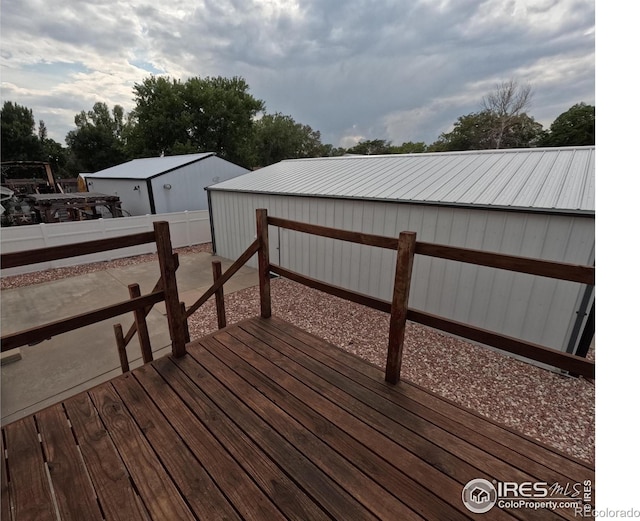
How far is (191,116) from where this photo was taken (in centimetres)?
2136

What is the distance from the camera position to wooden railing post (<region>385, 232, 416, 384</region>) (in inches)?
73.6

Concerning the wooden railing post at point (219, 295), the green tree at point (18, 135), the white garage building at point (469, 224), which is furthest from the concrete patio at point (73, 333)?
the green tree at point (18, 135)

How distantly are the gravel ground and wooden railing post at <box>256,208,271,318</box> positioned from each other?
168cm

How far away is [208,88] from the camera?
21625 mm

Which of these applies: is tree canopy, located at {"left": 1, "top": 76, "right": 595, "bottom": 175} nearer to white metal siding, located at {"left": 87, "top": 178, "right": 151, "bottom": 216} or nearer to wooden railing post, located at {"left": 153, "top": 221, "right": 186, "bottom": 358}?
white metal siding, located at {"left": 87, "top": 178, "right": 151, "bottom": 216}

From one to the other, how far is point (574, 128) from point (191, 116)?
32489 millimetres

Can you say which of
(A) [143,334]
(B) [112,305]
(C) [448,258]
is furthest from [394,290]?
(A) [143,334]

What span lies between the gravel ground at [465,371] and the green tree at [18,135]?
32.9m

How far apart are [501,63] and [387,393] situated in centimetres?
2746

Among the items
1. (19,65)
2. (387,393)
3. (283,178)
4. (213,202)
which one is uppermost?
(19,65)

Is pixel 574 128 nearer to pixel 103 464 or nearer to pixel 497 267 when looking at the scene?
pixel 497 267

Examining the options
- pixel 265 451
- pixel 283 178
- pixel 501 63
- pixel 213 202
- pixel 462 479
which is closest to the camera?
pixel 462 479
